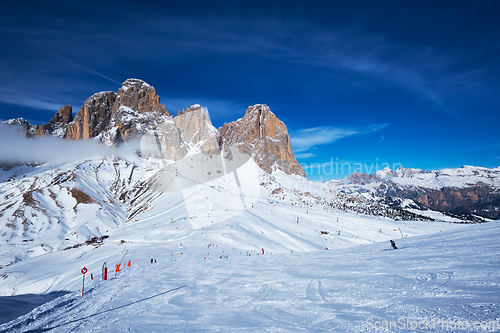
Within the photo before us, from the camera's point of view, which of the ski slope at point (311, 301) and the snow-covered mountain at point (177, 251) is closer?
the ski slope at point (311, 301)

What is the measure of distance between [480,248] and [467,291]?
6.48m

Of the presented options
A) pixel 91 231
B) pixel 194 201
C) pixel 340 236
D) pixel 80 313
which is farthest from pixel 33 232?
pixel 80 313

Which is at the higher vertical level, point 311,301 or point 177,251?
point 311,301

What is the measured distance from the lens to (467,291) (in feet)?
21.4

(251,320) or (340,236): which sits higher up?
(251,320)

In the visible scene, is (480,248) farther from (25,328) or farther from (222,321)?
(25,328)

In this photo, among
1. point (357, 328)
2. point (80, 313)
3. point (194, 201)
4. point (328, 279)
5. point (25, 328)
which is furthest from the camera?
point (194, 201)

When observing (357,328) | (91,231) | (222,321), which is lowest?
(91,231)

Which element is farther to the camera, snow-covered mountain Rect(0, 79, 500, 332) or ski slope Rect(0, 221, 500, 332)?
snow-covered mountain Rect(0, 79, 500, 332)

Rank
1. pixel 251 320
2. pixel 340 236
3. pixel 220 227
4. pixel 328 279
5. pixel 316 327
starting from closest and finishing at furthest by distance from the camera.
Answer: pixel 316 327 < pixel 251 320 < pixel 328 279 < pixel 220 227 < pixel 340 236

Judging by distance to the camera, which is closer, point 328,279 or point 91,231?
point 328,279

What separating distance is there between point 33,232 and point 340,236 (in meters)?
141

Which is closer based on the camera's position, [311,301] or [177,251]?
[311,301]

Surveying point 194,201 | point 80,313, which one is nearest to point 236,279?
point 80,313
